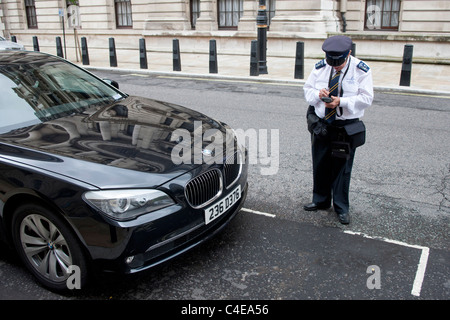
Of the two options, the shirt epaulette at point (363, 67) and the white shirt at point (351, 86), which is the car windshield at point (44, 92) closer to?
the white shirt at point (351, 86)

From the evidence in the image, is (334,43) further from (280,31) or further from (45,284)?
(280,31)

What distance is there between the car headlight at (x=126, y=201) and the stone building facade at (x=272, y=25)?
14.6m

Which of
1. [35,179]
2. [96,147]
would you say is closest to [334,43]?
[96,147]

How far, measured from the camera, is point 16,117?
3666mm

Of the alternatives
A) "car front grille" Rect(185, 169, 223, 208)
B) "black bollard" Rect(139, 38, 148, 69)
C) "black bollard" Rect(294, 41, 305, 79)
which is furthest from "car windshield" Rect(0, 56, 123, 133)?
"black bollard" Rect(139, 38, 148, 69)

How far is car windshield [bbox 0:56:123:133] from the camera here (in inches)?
146

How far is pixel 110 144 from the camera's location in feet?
10.8

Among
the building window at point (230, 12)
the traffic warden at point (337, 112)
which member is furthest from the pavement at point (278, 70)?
the traffic warden at point (337, 112)

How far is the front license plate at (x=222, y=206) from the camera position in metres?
3.21

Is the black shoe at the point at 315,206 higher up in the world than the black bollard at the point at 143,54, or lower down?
lower down

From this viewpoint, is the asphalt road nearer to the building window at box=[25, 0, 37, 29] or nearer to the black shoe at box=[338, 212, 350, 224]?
the black shoe at box=[338, 212, 350, 224]

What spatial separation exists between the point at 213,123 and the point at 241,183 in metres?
0.72

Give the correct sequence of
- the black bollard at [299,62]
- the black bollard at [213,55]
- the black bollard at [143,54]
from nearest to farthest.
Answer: the black bollard at [299,62]
the black bollard at [213,55]
the black bollard at [143,54]

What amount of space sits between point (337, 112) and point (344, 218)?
0.99 m
